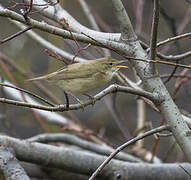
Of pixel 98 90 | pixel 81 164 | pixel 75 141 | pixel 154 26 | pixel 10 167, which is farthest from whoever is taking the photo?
pixel 98 90

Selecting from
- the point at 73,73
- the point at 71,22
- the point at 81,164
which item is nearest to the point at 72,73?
the point at 73,73

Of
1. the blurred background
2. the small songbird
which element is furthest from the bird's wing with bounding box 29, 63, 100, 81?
the blurred background

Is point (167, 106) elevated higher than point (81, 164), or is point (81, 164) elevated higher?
point (167, 106)

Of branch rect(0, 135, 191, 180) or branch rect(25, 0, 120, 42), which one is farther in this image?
branch rect(0, 135, 191, 180)

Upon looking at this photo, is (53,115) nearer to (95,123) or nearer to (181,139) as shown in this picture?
(181,139)

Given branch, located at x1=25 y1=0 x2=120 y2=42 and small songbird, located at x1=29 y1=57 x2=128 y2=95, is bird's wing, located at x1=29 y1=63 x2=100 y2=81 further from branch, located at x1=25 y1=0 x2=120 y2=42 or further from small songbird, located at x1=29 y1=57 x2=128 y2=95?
branch, located at x1=25 y1=0 x2=120 y2=42

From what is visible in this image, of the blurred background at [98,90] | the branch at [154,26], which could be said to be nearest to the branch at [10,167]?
the branch at [154,26]

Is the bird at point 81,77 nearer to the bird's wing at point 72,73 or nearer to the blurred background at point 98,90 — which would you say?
the bird's wing at point 72,73

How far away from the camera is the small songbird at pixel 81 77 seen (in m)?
3.12

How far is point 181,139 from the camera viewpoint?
2258mm

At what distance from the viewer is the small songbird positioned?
3119 mm

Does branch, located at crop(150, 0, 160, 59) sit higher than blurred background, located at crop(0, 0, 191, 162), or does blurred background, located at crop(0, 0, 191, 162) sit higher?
branch, located at crop(150, 0, 160, 59)

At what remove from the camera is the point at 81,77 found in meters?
→ 3.16

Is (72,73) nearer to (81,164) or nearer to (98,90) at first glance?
(81,164)
